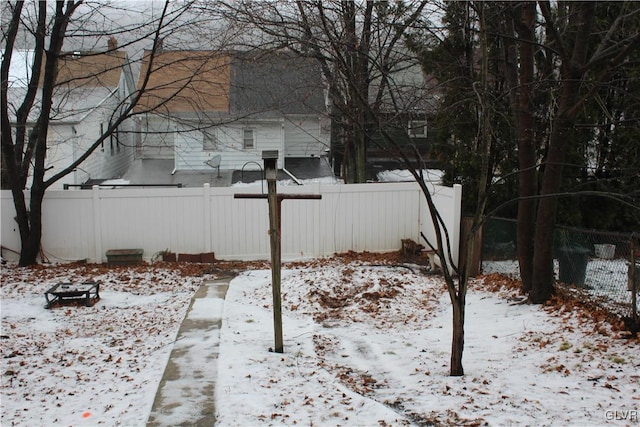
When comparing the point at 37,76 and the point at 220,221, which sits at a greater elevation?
the point at 37,76

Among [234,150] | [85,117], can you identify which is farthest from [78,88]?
[234,150]

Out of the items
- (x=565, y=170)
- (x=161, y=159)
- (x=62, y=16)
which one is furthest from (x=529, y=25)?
(x=161, y=159)

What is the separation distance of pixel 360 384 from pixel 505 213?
911 centimetres

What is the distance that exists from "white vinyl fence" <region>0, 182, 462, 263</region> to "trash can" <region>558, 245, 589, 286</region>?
7.68 feet

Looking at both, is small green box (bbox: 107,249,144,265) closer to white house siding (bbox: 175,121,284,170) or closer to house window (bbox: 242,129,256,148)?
white house siding (bbox: 175,121,284,170)

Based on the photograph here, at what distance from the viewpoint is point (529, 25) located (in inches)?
289

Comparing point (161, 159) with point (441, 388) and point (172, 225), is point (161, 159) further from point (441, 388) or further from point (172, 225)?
point (441, 388)

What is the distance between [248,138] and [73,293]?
1270 centimetres

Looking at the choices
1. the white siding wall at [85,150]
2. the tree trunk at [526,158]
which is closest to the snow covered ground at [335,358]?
the tree trunk at [526,158]

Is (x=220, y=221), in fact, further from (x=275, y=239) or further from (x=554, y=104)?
(x=554, y=104)

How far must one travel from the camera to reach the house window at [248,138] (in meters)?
19.7

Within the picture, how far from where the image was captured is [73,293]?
7773mm

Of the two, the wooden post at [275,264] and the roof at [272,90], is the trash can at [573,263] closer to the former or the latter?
the wooden post at [275,264]

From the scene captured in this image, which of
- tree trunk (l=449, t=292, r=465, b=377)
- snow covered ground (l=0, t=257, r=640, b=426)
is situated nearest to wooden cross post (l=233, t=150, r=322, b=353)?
snow covered ground (l=0, t=257, r=640, b=426)
